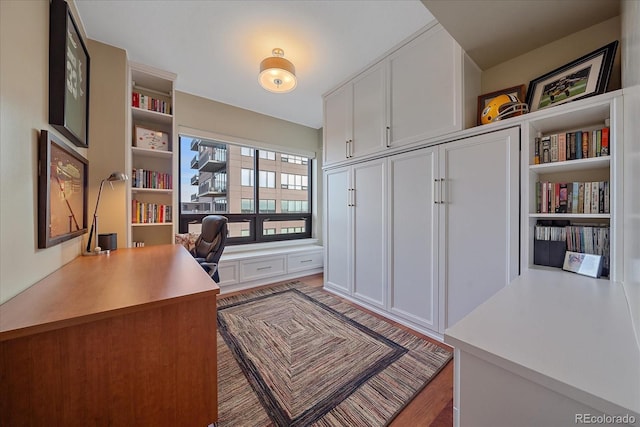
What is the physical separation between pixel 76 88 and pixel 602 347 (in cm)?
309

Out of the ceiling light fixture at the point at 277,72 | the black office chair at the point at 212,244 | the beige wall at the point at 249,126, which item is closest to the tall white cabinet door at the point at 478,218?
the ceiling light fixture at the point at 277,72

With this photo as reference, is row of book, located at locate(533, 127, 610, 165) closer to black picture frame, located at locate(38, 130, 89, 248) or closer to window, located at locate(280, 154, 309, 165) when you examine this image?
black picture frame, located at locate(38, 130, 89, 248)

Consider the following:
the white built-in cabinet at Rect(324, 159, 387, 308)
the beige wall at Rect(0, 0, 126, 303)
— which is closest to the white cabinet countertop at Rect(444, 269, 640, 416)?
the white built-in cabinet at Rect(324, 159, 387, 308)

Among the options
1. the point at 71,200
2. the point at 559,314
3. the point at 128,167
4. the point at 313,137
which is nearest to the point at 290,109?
the point at 313,137

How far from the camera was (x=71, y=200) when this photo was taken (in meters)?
1.65

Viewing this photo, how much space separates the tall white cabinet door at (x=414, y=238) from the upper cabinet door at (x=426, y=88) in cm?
22

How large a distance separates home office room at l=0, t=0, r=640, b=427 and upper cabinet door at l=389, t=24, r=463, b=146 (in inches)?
0.7

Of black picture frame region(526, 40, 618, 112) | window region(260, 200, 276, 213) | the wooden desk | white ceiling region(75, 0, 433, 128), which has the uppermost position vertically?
white ceiling region(75, 0, 433, 128)

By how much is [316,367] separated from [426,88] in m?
2.43

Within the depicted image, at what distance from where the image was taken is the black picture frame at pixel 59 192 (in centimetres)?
125

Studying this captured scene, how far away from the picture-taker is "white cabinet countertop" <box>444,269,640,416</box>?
20.8 inches

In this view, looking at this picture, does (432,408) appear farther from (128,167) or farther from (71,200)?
(128,167)

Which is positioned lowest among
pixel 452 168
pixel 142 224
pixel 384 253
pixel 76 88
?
pixel 384 253

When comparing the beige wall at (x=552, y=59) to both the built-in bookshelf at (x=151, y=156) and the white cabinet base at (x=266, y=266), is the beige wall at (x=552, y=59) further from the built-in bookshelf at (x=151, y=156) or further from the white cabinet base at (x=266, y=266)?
the built-in bookshelf at (x=151, y=156)
